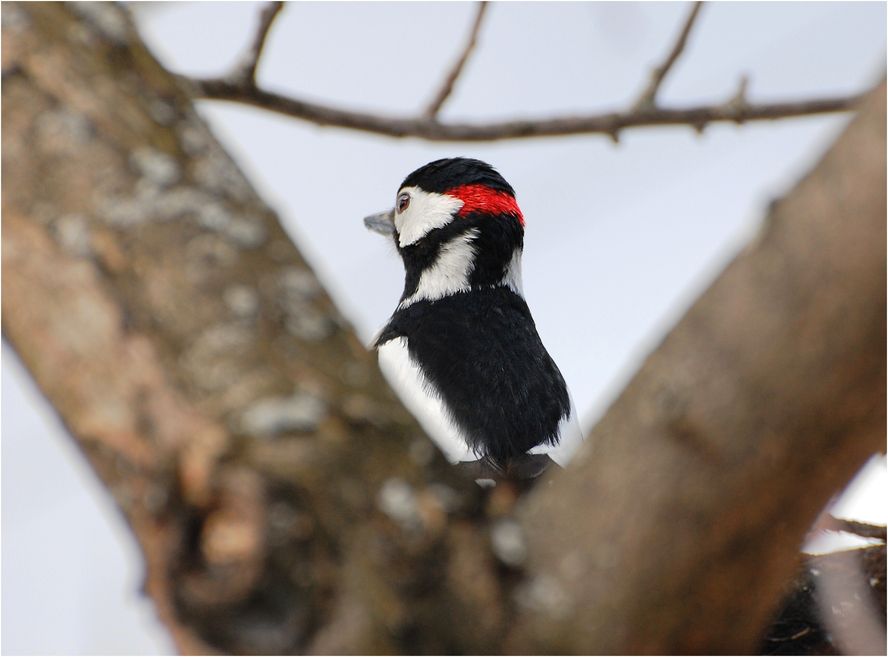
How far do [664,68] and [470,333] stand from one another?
140cm

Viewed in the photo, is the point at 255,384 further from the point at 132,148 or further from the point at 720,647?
the point at 720,647

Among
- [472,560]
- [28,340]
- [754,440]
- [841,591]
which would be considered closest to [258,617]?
[472,560]

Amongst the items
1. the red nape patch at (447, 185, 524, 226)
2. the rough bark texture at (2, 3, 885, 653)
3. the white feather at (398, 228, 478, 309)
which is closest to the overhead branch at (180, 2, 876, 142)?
the rough bark texture at (2, 3, 885, 653)

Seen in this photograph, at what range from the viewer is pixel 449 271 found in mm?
4367

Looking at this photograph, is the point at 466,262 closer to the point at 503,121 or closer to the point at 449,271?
the point at 449,271

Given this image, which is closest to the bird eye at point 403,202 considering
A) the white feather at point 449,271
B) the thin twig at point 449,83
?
the white feather at point 449,271

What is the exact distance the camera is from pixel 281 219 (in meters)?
1.48

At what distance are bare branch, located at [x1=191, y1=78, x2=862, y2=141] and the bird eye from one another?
6.39 feet

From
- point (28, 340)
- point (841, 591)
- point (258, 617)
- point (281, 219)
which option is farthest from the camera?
point (841, 591)

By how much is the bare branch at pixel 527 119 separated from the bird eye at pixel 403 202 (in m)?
1.95

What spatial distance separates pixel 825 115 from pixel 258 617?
2.12 m

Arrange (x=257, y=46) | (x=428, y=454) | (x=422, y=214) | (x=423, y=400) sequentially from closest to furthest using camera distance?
(x=428, y=454) → (x=257, y=46) → (x=423, y=400) → (x=422, y=214)

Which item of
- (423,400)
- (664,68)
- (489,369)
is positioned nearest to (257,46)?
(664,68)

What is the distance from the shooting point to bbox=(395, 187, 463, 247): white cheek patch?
4508mm
